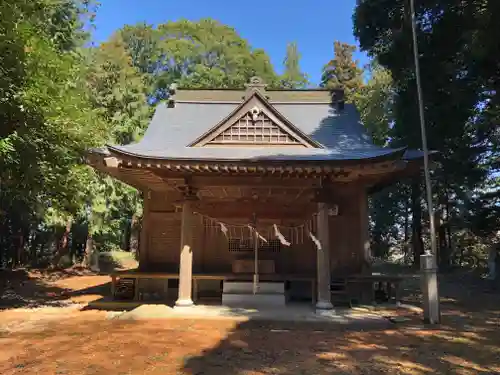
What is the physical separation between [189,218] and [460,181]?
13579 mm

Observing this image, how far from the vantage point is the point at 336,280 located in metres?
11.0

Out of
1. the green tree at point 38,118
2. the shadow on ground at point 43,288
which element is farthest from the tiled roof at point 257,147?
the shadow on ground at point 43,288

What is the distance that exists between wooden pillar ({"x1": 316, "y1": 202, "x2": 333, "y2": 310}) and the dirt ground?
1.16 meters

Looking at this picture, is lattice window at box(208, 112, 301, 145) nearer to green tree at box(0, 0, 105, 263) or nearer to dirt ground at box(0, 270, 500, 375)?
green tree at box(0, 0, 105, 263)

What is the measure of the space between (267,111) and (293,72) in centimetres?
3119

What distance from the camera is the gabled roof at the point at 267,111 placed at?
10.1m

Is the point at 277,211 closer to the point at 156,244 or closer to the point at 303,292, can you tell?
the point at 303,292

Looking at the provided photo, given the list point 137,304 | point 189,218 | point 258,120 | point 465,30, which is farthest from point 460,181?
point 137,304

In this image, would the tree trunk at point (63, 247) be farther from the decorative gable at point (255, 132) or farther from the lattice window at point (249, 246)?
the decorative gable at point (255, 132)

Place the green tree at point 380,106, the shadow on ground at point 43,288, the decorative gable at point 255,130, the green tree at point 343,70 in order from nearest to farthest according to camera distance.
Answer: the decorative gable at point 255,130 → the shadow on ground at point 43,288 → the green tree at point 380,106 → the green tree at point 343,70

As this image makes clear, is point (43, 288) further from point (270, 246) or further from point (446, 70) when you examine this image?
point (446, 70)

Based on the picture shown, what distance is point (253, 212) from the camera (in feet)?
37.8

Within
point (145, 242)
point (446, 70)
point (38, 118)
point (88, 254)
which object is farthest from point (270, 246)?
point (88, 254)

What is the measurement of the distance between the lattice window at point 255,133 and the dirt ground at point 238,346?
209 inches
